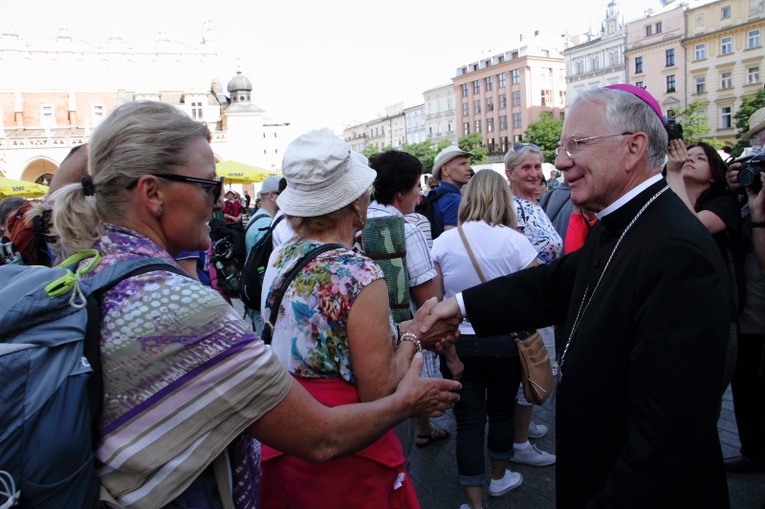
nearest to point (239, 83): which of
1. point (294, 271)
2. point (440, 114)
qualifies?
point (440, 114)

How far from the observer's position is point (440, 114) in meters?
92.8

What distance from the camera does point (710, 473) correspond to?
5.66ft

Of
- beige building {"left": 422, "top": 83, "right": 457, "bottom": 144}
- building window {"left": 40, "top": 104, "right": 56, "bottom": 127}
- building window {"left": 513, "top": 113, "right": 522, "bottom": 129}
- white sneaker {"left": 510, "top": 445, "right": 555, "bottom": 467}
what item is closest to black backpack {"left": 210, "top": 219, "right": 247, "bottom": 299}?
white sneaker {"left": 510, "top": 445, "right": 555, "bottom": 467}

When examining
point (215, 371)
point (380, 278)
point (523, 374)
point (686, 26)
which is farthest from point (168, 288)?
point (686, 26)

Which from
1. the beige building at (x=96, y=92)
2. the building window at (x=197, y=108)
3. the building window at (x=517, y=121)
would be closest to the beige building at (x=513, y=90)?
the building window at (x=517, y=121)

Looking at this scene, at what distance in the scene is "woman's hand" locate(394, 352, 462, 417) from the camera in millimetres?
1911

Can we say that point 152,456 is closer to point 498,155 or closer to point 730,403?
point 730,403

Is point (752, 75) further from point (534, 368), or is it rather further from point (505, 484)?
point (505, 484)

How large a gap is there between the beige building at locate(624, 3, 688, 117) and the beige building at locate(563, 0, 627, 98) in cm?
149

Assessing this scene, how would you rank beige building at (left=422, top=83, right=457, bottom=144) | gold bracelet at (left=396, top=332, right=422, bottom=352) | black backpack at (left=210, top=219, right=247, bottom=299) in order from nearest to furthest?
gold bracelet at (left=396, top=332, right=422, bottom=352) → black backpack at (left=210, top=219, right=247, bottom=299) → beige building at (left=422, top=83, right=457, bottom=144)

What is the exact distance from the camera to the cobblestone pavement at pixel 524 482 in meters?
3.66

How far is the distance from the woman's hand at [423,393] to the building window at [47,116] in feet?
219

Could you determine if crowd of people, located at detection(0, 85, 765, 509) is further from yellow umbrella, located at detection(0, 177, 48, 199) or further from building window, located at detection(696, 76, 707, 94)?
building window, located at detection(696, 76, 707, 94)

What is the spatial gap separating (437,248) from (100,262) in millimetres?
2703
